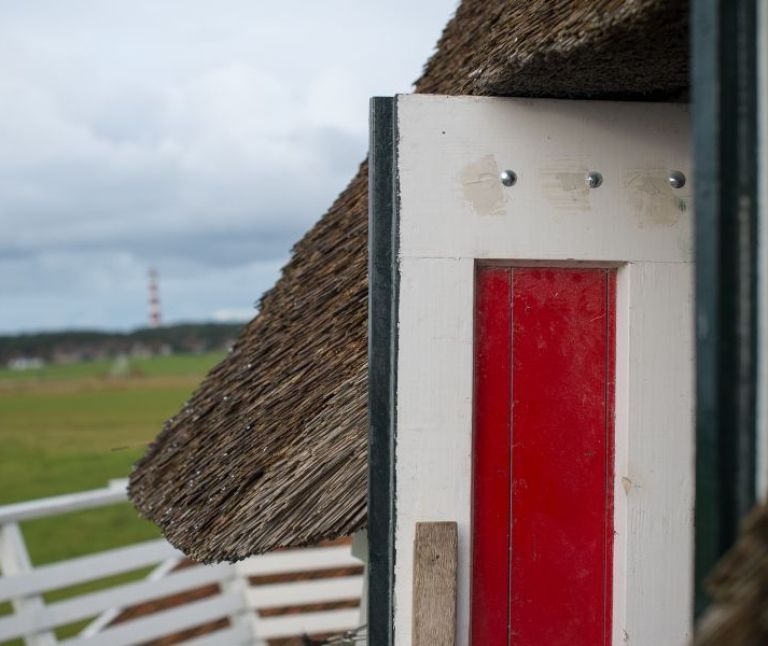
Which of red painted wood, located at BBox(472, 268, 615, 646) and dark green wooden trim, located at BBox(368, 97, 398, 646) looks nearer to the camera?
dark green wooden trim, located at BBox(368, 97, 398, 646)

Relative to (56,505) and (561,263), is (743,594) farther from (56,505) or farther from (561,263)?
(56,505)

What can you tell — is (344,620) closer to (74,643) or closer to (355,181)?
(74,643)

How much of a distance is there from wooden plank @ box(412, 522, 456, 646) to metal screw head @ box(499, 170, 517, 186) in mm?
1124

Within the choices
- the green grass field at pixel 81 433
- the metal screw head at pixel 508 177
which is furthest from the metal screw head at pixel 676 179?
the green grass field at pixel 81 433

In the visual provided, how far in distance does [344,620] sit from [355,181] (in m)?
5.11

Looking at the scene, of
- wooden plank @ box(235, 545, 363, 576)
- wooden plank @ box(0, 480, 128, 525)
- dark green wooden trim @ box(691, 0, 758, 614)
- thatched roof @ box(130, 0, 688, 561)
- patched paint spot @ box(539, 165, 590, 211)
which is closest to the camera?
dark green wooden trim @ box(691, 0, 758, 614)

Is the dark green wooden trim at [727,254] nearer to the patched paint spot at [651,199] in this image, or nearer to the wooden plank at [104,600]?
the patched paint spot at [651,199]

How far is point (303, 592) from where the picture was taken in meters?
10.1

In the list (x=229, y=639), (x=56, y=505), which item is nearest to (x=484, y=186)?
(x=56, y=505)

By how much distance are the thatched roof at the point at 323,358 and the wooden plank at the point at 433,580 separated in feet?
1.10

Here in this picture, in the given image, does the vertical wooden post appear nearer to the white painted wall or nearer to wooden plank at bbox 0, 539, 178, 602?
wooden plank at bbox 0, 539, 178, 602

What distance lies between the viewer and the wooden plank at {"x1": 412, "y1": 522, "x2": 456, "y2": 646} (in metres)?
3.82

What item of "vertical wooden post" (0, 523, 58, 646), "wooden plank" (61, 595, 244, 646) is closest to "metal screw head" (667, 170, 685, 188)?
"vertical wooden post" (0, 523, 58, 646)

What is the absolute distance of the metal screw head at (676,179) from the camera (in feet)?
13.3
